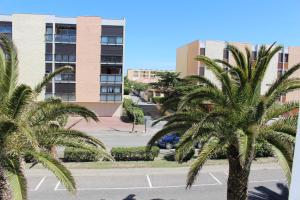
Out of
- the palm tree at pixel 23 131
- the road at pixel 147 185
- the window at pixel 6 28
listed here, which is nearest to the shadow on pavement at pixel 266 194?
the road at pixel 147 185

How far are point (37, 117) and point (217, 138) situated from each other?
600 cm

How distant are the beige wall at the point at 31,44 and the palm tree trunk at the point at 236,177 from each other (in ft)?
111

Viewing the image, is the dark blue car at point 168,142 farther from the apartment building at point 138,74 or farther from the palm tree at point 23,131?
the apartment building at point 138,74

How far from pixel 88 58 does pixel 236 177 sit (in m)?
33.6

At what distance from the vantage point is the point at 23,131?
876 cm

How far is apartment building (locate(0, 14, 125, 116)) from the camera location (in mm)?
42438

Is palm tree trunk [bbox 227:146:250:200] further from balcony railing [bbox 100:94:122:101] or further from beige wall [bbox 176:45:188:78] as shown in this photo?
beige wall [bbox 176:45:188:78]

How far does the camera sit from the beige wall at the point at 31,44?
4216cm

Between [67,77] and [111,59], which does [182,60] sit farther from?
[67,77]

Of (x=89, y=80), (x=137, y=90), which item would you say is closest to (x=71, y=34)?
(x=89, y=80)

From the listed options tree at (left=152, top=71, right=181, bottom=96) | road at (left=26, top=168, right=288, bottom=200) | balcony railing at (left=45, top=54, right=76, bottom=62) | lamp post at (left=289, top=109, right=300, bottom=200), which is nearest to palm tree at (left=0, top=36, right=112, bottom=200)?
lamp post at (left=289, top=109, right=300, bottom=200)

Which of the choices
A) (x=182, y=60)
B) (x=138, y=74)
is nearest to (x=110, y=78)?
(x=182, y=60)

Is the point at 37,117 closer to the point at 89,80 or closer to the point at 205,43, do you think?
the point at 89,80

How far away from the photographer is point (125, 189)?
19.4 metres
